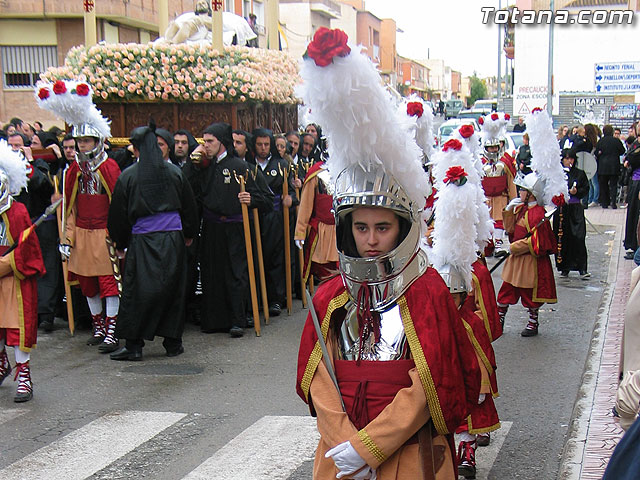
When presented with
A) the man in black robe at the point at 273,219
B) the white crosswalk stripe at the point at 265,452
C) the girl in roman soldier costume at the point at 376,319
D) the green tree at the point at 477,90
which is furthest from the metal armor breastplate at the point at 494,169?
the green tree at the point at 477,90

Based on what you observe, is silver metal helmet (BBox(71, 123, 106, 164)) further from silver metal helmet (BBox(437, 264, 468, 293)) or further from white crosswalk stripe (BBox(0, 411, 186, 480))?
silver metal helmet (BBox(437, 264, 468, 293))

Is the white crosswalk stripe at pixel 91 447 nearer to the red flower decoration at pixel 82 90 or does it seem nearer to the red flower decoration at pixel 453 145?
the red flower decoration at pixel 453 145

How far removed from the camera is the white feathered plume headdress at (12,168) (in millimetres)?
6887

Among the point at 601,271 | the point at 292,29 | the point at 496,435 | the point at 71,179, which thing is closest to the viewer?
the point at 496,435

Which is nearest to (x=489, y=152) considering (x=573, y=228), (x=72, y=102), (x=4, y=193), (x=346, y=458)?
(x=573, y=228)

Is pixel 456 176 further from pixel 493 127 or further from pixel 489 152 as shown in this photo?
pixel 493 127

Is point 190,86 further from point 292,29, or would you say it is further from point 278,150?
point 292,29

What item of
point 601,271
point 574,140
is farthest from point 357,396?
point 574,140

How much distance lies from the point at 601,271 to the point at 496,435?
7.78 m

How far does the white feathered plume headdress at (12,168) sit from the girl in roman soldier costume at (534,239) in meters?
4.89

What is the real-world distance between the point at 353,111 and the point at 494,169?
34.7 ft

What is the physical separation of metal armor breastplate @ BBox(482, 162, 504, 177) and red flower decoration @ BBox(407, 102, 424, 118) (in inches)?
235

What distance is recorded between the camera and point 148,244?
316 inches

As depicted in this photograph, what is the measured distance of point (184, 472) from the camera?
528cm
